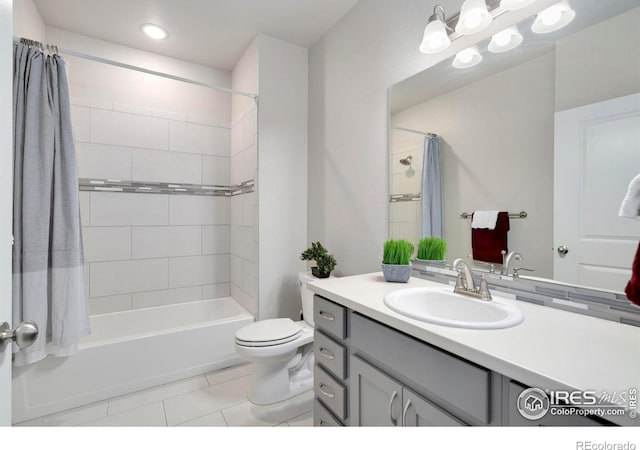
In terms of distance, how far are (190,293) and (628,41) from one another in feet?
10.1

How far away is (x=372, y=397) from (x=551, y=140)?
113 cm

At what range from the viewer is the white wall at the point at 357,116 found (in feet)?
5.27

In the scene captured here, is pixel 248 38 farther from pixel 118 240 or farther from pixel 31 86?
pixel 118 240

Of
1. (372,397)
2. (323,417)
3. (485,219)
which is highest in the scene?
(485,219)

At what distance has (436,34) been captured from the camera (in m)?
1.32

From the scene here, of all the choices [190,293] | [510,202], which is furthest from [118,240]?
[510,202]

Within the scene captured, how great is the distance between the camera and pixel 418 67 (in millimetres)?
1515

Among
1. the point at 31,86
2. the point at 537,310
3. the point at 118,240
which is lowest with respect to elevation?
the point at 537,310

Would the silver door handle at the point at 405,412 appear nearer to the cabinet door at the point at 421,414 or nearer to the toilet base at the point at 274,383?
the cabinet door at the point at 421,414

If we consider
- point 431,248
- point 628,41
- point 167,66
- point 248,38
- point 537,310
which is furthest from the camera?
point 167,66

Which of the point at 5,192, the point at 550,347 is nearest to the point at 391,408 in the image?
the point at 550,347

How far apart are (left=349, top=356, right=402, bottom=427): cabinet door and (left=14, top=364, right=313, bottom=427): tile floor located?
71 cm

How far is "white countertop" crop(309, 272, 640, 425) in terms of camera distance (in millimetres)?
593

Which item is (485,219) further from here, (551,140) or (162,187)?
(162,187)
